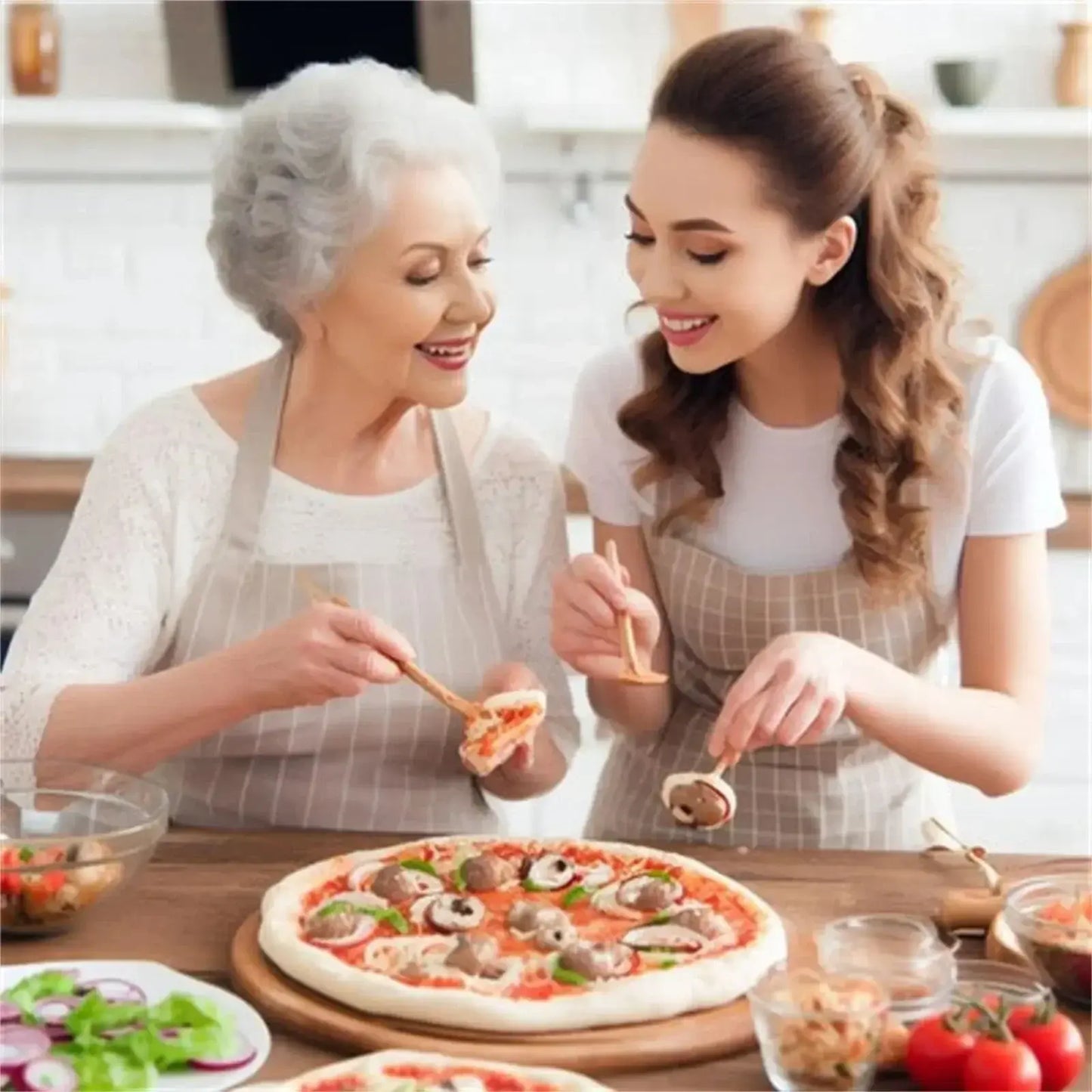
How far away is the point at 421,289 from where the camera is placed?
2.04 m

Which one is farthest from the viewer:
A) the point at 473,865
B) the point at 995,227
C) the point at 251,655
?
the point at 995,227

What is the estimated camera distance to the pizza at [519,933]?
143 cm

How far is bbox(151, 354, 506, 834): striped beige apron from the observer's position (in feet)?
6.61

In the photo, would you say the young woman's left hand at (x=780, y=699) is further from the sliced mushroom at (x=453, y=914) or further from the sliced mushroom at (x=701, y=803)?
the sliced mushroom at (x=453, y=914)

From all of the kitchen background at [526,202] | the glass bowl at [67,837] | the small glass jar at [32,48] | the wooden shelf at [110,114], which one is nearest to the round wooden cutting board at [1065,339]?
the kitchen background at [526,202]

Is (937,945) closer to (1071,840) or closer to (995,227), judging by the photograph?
(1071,840)

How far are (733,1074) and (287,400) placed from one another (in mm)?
1043

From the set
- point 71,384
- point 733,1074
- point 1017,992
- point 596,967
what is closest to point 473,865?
point 596,967

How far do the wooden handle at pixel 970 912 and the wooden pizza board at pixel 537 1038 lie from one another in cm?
24

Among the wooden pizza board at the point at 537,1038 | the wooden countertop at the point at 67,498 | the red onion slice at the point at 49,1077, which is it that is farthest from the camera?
the wooden countertop at the point at 67,498

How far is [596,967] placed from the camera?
4.86 ft

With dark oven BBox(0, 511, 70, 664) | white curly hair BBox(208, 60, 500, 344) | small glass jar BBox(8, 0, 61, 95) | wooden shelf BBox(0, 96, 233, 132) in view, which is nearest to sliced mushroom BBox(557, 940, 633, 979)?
white curly hair BBox(208, 60, 500, 344)

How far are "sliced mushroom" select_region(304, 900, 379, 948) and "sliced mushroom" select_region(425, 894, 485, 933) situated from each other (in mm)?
51

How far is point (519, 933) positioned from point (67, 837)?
41cm
